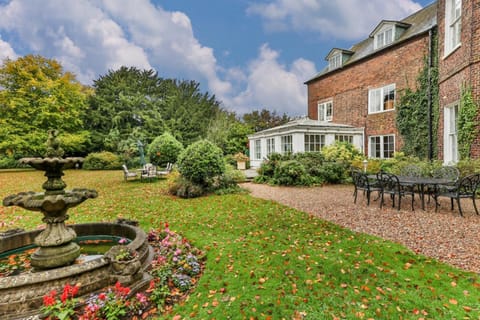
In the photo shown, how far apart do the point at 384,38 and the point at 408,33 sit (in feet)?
4.41

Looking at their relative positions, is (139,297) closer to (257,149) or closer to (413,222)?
(413,222)

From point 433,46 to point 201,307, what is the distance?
1560 cm

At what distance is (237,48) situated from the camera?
19031mm

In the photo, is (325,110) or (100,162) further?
(100,162)

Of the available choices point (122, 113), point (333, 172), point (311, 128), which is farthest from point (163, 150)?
point (333, 172)

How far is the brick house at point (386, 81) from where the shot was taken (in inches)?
372

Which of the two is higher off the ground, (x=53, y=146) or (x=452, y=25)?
(x=452, y=25)

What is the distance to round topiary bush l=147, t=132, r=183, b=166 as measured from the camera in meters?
19.9

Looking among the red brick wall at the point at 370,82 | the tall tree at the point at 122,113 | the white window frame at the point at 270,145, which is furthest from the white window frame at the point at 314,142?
the tall tree at the point at 122,113

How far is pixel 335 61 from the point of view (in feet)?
60.3

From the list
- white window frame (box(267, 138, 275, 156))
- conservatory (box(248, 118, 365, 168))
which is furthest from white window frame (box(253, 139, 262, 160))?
white window frame (box(267, 138, 275, 156))

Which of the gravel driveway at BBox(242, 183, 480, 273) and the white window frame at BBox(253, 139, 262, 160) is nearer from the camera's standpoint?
the gravel driveway at BBox(242, 183, 480, 273)

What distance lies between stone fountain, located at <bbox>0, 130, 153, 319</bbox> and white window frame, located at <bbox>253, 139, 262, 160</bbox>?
14.6 meters

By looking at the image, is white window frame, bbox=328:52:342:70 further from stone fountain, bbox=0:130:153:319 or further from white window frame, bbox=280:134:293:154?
stone fountain, bbox=0:130:153:319
